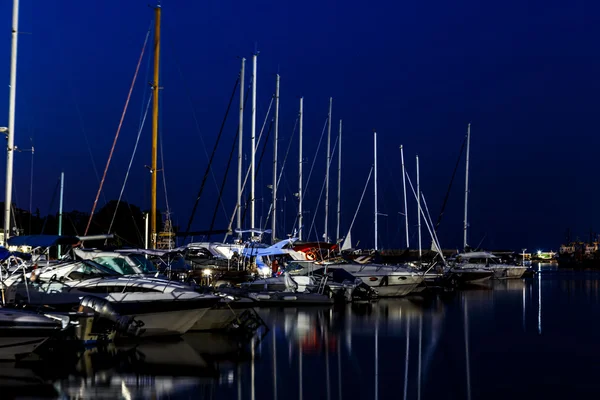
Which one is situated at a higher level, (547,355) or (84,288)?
(84,288)

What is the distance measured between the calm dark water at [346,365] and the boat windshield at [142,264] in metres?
4.45

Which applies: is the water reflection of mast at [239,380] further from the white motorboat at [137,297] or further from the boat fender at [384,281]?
the boat fender at [384,281]

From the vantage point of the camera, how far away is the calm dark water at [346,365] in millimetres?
17453

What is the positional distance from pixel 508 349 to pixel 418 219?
179 ft

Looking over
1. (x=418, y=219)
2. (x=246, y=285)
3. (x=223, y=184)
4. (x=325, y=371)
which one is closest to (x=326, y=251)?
(x=223, y=184)

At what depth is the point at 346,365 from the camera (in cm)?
2103

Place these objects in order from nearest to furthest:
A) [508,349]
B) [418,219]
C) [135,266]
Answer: [508,349] → [135,266] → [418,219]

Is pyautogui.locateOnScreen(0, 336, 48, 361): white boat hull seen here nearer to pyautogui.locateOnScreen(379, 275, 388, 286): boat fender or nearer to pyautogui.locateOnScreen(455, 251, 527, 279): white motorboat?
pyautogui.locateOnScreen(379, 275, 388, 286): boat fender

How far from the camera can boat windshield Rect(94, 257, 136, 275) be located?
1126 inches

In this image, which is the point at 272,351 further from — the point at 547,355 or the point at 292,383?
the point at 547,355

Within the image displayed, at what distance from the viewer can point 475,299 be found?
49.2 meters

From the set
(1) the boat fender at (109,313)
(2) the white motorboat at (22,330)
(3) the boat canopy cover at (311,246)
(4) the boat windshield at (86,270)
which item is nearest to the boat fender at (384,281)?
(3) the boat canopy cover at (311,246)

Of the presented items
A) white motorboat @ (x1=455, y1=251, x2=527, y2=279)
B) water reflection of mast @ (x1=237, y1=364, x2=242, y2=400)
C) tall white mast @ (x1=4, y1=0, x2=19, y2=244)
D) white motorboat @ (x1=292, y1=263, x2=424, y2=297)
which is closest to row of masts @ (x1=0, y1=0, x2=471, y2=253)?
tall white mast @ (x1=4, y1=0, x2=19, y2=244)

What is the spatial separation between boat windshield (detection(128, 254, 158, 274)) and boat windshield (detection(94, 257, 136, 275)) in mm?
443
